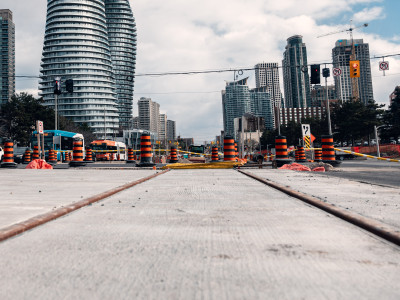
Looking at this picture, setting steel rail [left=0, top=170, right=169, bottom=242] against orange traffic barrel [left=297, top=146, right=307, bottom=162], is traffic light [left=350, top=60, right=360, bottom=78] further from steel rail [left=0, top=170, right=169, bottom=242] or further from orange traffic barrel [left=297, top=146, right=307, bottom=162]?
steel rail [left=0, top=170, right=169, bottom=242]

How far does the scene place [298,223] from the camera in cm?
281

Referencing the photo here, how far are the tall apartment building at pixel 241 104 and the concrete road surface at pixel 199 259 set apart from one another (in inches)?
2160

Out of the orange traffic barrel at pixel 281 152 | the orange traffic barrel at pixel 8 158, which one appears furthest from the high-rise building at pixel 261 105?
the orange traffic barrel at pixel 8 158

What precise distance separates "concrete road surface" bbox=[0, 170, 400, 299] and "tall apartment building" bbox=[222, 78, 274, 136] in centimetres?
5486

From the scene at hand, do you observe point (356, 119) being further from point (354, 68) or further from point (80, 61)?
point (80, 61)

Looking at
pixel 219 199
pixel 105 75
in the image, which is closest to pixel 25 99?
pixel 219 199

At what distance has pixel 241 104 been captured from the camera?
319ft

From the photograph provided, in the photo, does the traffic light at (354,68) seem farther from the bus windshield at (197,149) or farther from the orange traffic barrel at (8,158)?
the bus windshield at (197,149)

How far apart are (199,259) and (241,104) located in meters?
97.4

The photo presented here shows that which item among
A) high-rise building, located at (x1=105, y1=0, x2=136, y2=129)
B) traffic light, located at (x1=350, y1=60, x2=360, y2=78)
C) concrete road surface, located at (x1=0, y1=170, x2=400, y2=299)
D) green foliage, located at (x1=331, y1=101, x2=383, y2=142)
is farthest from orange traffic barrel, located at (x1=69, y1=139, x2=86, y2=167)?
high-rise building, located at (x1=105, y1=0, x2=136, y2=129)

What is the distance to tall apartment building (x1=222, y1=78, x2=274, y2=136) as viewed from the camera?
7731 centimetres

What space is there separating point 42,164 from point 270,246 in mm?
14240

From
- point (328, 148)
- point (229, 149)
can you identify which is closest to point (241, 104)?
point (229, 149)

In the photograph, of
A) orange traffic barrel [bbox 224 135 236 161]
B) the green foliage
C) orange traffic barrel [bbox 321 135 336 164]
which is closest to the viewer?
orange traffic barrel [bbox 321 135 336 164]
